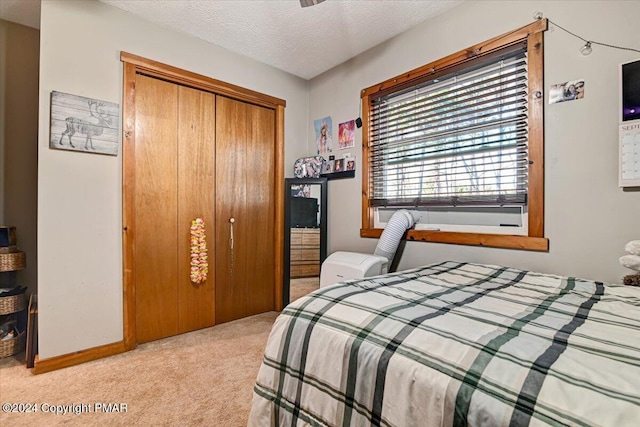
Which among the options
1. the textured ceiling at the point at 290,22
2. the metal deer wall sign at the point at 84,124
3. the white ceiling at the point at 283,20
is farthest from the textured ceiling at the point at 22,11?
the metal deer wall sign at the point at 84,124

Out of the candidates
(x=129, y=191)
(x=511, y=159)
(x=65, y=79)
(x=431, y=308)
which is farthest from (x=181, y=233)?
(x=511, y=159)

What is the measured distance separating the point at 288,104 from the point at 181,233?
1675mm

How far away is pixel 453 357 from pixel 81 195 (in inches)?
93.0

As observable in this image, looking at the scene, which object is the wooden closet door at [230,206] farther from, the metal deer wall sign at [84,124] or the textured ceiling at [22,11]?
the textured ceiling at [22,11]

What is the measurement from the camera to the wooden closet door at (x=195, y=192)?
97.0 inches

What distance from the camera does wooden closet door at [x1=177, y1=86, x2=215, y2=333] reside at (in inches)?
97.0

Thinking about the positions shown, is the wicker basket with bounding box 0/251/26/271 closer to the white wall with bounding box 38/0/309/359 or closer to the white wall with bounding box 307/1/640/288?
the white wall with bounding box 38/0/309/359

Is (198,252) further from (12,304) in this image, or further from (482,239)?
(482,239)

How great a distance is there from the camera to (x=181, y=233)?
97.0 inches

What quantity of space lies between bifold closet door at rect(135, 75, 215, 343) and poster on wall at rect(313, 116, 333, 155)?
105 centimetres

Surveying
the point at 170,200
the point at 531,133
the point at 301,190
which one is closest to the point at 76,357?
the point at 170,200

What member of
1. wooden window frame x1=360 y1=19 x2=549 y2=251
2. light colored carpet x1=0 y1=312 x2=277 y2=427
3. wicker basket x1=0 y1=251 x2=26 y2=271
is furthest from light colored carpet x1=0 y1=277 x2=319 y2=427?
wooden window frame x1=360 y1=19 x2=549 y2=251

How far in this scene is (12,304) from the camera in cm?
Answer: 203

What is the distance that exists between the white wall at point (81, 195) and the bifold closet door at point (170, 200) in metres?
0.16
